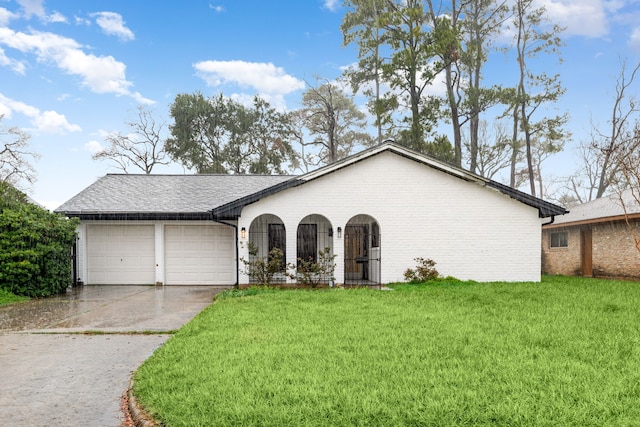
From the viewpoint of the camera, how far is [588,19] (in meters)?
26.6

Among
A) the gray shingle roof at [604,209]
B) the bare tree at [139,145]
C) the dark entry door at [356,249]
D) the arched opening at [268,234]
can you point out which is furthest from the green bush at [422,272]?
the bare tree at [139,145]

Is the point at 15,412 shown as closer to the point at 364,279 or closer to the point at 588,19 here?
the point at 364,279

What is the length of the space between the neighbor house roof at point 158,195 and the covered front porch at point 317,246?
2255mm

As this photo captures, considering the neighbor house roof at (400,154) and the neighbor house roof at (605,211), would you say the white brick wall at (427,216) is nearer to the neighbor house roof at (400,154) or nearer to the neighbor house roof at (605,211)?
the neighbor house roof at (400,154)

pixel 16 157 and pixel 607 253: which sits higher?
pixel 16 157

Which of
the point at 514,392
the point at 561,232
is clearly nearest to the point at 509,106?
the point at 561,232

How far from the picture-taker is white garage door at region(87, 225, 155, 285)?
656 inches

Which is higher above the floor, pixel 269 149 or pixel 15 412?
pixel 269 149

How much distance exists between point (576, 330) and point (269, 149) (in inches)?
1144

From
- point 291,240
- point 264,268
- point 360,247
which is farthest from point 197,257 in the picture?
point 360,247

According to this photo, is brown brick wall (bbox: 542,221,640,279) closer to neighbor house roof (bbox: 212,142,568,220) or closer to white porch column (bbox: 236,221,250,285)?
neighbor house roof (bbox: 212,142,568,220)

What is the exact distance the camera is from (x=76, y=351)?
21.9ft

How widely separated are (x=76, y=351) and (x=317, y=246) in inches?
416

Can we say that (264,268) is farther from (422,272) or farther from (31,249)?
(31,249)
